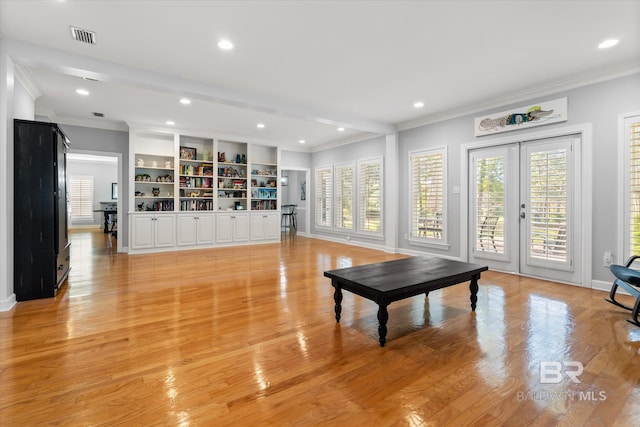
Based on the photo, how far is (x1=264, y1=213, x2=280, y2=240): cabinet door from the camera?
8266 mm

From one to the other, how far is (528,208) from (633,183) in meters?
1.14

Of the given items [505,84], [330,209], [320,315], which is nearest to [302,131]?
[330,209]

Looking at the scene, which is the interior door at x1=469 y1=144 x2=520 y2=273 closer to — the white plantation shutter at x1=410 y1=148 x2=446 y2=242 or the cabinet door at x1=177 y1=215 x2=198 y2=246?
the white plantation shutter at x1=410 y1=148 x2=446 y2=242

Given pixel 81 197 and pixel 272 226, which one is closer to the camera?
pixel 272 226

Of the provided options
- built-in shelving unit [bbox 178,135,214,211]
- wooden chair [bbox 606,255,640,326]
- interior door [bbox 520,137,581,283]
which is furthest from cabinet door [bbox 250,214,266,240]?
wooden chair [bbox 606,255,640,326]

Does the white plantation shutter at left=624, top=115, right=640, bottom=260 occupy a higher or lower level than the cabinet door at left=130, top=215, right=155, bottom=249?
higher

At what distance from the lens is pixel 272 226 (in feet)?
27.5

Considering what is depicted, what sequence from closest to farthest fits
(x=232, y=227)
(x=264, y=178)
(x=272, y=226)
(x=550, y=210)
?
(x=550, y=210) → (x=232, y=227) → (x=272, y=226) → (x=264, y=178)

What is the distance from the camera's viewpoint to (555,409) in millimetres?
1608

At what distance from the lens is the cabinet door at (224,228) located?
24.6 ft

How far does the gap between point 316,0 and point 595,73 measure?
3735 mm

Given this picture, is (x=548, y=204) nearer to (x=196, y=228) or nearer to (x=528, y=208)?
(x=528, y=208)

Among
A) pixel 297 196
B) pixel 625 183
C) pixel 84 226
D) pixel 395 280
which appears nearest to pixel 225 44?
pixel 395 280

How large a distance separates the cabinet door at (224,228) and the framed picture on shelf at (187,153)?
1.56 meters
